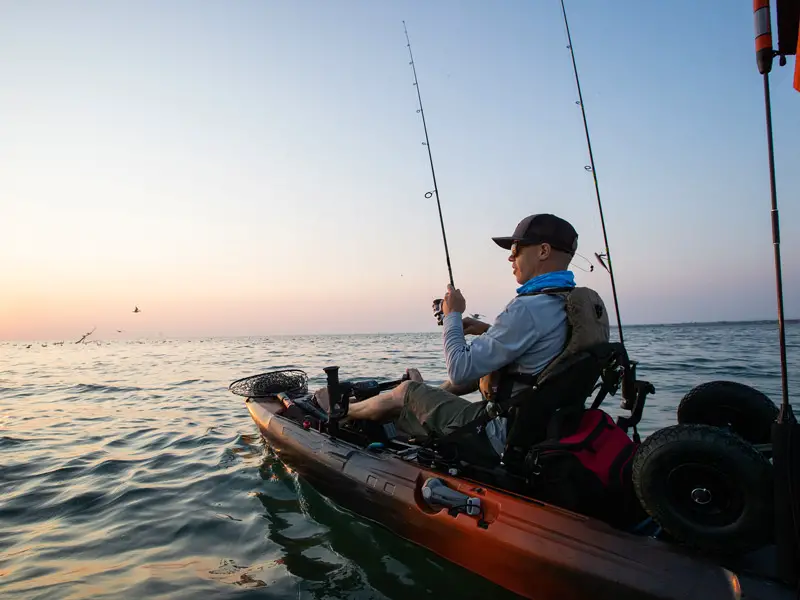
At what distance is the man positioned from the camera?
3145 mm

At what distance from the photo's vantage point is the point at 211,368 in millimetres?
18766

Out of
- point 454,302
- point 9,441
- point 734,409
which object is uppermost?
point 454,302

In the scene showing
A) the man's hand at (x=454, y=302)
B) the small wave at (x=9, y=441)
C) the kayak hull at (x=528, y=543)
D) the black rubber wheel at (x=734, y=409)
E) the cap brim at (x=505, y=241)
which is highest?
the cap brim at (x=505, y=241)

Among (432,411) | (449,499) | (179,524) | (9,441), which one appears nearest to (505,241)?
(432,411)

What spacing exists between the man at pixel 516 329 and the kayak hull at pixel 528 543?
47 cm

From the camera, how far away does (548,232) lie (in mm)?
3373

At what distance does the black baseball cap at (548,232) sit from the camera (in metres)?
3.37

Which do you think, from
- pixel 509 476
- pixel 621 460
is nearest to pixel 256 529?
pixel 509 476

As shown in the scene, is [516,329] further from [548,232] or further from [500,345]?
[548,232]

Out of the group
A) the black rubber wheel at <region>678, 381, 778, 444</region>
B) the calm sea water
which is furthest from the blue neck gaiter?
the calm sea water

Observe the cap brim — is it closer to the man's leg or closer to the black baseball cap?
the black baseball cap

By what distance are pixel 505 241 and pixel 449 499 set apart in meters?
1.88

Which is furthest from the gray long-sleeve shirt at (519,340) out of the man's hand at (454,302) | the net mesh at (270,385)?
the net mesh at (270,385)

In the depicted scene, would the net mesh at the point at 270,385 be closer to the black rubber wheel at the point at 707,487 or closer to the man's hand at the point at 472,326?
the man's hand at the point at 472,326
